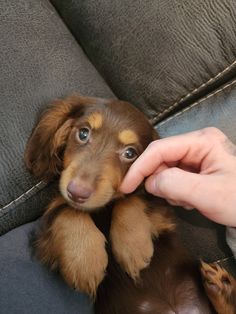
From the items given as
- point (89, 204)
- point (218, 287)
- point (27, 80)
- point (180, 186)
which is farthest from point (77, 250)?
point (27, 80)

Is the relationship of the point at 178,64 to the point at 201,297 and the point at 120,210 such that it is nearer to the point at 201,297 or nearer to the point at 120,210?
the point at 120,210

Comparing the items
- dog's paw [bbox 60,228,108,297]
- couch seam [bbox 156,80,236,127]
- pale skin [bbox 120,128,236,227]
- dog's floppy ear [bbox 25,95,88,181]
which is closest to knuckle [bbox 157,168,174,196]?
pale skin [bbox 120,128,236,227]

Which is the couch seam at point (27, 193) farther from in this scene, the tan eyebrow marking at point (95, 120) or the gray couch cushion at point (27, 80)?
the tan eyebrow marking at point (95, 120)

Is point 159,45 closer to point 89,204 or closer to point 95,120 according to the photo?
point 95,120

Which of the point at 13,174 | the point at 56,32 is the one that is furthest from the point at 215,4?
the point at 13,174

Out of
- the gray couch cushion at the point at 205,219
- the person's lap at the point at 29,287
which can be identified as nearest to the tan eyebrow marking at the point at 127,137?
the gray couch cushion at the point at 205,219
